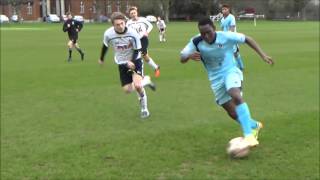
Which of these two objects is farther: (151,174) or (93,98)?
(93,98)

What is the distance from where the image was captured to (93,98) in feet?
63.0

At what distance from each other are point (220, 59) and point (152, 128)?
906cm

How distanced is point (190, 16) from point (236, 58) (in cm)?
210

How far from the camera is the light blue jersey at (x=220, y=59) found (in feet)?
15.3

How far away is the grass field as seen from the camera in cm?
1037

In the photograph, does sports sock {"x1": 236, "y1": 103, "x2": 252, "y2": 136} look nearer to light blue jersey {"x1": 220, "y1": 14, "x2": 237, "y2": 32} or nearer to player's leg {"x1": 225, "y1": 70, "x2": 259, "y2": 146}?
player's leg {"x1": 225, "y1": 70, "x2": 259, "y2": 146}

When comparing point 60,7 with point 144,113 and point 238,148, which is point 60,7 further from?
point 144,113

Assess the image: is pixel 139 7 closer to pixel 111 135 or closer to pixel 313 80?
pixel 111 135

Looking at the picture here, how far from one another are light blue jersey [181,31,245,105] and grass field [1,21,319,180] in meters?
0.39

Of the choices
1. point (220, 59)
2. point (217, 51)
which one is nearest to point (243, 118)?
point (220, 59)

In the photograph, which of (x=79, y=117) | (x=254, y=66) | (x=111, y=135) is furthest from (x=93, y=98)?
(x=254, y=66)

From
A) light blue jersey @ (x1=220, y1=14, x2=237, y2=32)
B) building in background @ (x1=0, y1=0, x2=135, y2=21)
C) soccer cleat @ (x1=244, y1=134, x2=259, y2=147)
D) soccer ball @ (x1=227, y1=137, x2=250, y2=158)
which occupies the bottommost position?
soccer ball @ (x1=227, y1=137, x2=250, y2=158)

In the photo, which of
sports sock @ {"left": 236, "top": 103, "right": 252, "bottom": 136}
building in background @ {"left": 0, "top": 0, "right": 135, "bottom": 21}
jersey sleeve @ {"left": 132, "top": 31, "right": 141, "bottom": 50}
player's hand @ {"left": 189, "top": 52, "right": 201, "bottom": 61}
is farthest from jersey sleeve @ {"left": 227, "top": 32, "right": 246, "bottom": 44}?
building in background @ {"left": 0, "top": 0, "right": 135, "bottom": 21}

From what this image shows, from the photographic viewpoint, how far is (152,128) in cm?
1401
